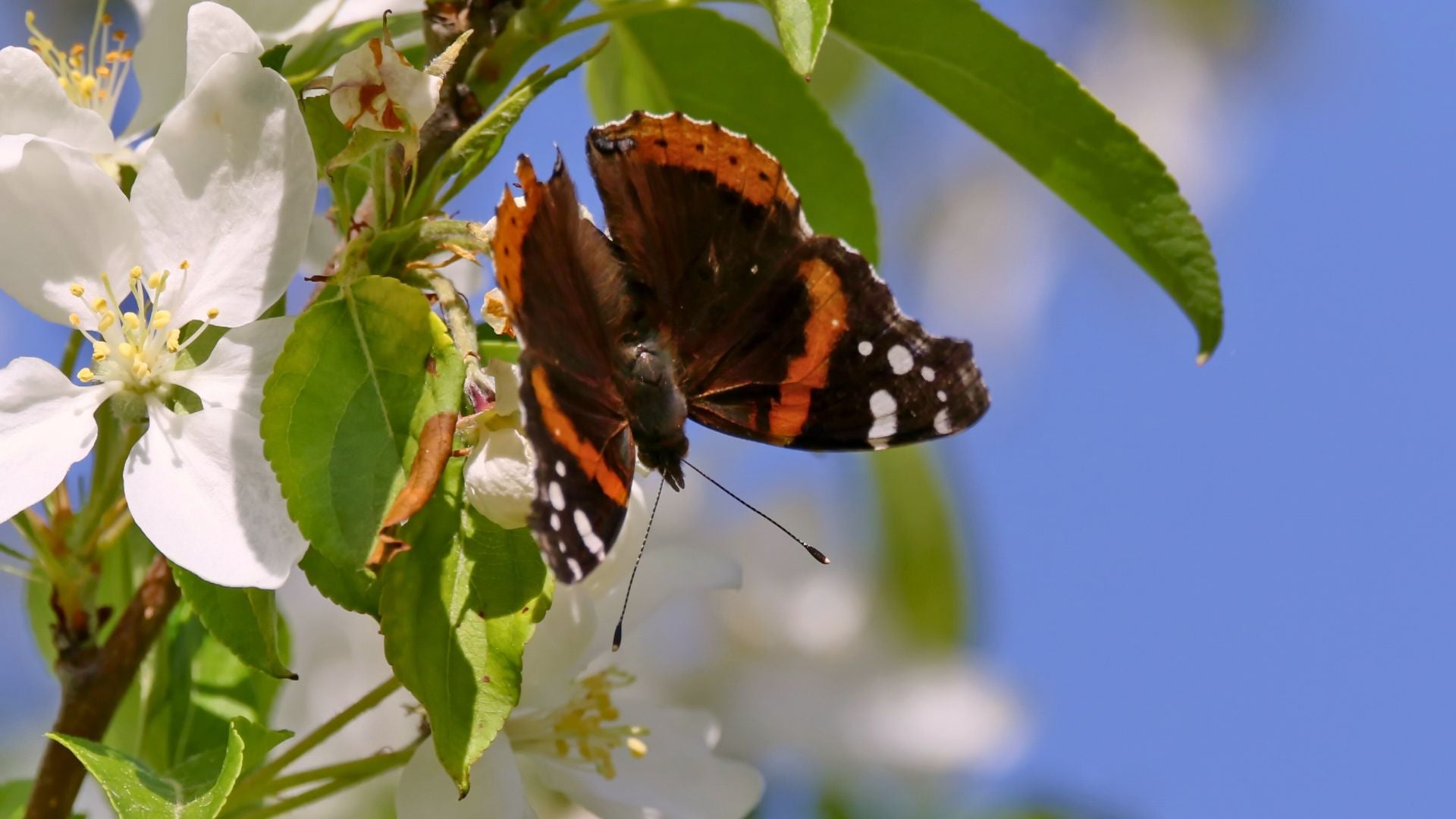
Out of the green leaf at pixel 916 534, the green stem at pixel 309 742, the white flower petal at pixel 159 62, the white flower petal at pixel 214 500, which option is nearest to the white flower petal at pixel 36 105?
the white flower petal at pixel 159 62

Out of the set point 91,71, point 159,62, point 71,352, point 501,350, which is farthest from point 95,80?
point 501,350

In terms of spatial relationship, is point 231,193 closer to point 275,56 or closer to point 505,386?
point 275,56

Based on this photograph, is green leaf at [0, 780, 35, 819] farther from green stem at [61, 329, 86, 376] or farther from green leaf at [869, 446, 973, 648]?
green leaf at [869, 446, 973, 648]

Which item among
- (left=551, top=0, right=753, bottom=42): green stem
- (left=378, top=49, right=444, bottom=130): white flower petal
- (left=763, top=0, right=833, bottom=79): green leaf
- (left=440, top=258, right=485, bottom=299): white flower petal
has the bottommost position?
(left=378, top=49, right=444, bottom=130): white flower petal

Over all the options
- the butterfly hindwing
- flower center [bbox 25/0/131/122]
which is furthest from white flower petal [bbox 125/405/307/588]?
flower center [bbox 25/0/131/122]


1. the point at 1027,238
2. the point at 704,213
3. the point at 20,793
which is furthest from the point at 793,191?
the point at 1027,238

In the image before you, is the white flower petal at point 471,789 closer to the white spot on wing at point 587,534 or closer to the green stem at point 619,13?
the white spot on wing at point 587,534

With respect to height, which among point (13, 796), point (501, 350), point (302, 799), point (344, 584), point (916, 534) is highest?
point (916, 534)

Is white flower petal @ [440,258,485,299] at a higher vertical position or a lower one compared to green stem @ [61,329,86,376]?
higher
